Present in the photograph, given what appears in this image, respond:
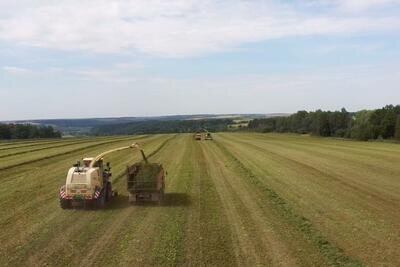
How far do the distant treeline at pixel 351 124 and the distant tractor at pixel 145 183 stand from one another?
83.7 m

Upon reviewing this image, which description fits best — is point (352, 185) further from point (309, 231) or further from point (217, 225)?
point (217, 225)

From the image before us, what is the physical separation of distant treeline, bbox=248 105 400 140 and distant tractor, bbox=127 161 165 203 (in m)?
83.7

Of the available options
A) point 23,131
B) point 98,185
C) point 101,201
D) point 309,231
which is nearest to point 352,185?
point 309,231

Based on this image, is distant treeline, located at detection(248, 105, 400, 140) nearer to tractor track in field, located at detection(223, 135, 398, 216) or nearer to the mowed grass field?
tractor track in field, located at detection(223, 135, 398, 216)

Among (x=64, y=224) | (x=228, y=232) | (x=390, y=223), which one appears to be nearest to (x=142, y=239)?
(x=228, y=232)

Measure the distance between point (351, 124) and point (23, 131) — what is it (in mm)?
80794

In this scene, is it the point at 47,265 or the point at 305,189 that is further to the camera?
the point at 305,189

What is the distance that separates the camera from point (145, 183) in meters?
23.2

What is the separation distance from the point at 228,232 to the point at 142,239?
8.66ft

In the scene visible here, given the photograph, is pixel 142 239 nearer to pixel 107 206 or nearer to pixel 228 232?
pixel 228 232

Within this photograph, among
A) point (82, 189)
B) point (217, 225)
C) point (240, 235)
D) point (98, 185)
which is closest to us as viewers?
point (240, 235)

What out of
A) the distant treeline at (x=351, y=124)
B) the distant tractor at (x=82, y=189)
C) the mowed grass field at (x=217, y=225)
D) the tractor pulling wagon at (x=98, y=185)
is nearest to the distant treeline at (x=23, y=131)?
the distant treeline at (x=351, y=124)

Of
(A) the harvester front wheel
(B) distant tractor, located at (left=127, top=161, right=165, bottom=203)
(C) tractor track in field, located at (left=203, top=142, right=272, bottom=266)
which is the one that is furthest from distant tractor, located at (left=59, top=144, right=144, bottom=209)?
(C) tractor track in field, located at (left=203, top=142, right=272, bottom=266)

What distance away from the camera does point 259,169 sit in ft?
127
